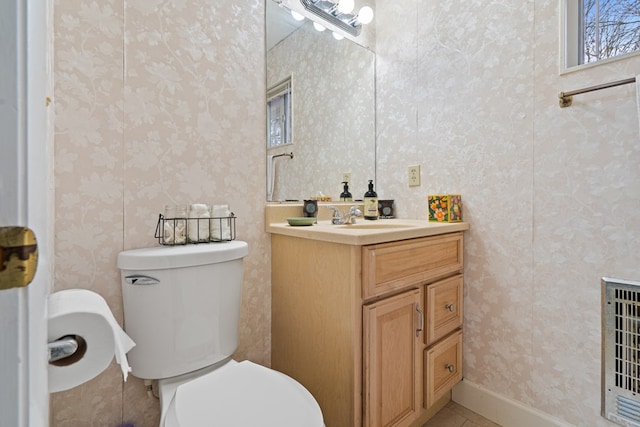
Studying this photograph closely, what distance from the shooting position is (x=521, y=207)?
1.29 m

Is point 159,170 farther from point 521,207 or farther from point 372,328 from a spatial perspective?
point 521,207

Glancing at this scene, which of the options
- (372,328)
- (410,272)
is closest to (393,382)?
(372,328)

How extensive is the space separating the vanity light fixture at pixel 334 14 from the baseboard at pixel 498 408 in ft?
6.50

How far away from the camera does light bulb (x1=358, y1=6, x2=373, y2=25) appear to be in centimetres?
169

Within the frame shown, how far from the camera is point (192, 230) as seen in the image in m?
1.11

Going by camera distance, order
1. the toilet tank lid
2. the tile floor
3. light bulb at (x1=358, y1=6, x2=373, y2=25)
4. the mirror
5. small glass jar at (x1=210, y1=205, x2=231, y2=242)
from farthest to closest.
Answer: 1. light bulb at (x1=358, y1=6, x2=373, y2=25)
2. the mirror
3. the tile floor
4. small glass jar at (x1=210, y1=205, x2=231, y2=242)
5. the toilet tank lid

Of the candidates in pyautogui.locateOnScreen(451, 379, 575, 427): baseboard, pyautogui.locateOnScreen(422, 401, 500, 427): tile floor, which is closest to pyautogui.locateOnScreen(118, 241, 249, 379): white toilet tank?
pyautogui.locateOnScreen(422, 401, 500, 427): tile floor

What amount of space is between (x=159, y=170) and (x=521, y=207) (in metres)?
1.48

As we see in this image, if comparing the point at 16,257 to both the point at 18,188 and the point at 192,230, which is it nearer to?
the point at 18,188

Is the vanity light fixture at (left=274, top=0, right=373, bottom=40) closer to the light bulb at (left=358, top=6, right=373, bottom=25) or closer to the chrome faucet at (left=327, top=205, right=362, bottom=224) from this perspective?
the light bulb at (left=358, top=6, right=373, bottom=25)

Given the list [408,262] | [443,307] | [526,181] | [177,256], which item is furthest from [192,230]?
[526,181]

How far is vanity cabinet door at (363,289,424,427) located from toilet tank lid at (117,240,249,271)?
0.51 metres

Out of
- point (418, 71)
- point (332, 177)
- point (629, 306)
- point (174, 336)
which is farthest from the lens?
point (332, 177)

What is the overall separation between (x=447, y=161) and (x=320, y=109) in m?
0.75
